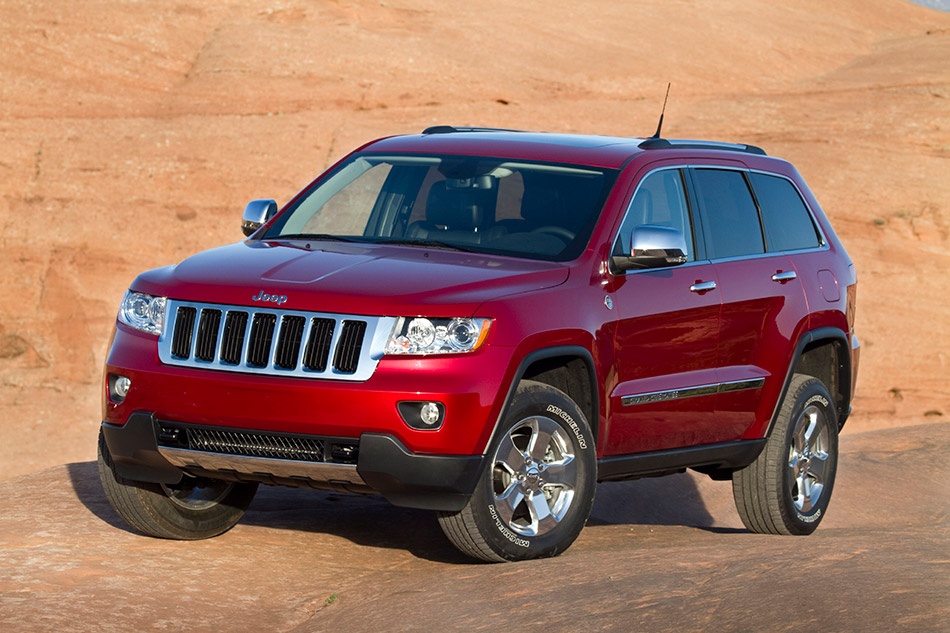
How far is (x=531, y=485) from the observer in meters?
6.02

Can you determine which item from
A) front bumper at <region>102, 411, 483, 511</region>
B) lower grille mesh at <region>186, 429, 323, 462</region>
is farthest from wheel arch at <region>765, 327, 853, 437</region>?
lower grille mesh at <region>186, 429, 323, 462</region>

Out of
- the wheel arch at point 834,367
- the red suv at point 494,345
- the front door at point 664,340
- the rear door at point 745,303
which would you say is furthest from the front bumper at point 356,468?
the wheel arch at point 834,367

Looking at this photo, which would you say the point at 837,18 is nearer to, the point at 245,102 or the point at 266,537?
the point at 245,102

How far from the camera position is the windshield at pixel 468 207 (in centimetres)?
666

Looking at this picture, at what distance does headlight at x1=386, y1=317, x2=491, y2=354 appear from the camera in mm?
5574

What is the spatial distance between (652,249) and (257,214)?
7.17 ft

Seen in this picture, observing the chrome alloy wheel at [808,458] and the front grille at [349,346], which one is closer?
the front grille at [349,346]

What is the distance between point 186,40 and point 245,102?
429 cm

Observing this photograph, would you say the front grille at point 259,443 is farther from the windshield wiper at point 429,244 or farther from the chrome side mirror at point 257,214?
the chrome side mirror at point 257,214

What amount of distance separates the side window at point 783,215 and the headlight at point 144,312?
3.54 metres

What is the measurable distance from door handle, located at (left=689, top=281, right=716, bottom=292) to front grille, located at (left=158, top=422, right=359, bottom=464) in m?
2.19

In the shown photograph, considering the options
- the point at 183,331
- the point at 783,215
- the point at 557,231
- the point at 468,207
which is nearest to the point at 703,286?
the point at 557,231

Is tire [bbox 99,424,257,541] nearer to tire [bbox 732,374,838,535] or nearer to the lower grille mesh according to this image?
the lower grille mesh

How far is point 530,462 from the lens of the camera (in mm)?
5984
